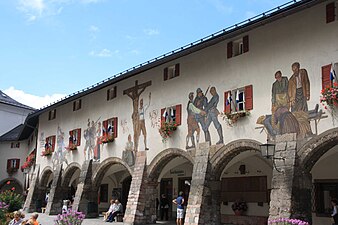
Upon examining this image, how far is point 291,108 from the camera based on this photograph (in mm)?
14109

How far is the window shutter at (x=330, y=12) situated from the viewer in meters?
13.3

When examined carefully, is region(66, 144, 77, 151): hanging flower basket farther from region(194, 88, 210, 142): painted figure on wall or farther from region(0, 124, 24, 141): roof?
region(0, 124, 24, 141): roof

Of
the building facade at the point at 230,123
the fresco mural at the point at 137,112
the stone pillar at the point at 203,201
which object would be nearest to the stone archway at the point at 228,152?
the building facade at the point at 230,123

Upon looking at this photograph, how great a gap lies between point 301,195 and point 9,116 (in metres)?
38.6

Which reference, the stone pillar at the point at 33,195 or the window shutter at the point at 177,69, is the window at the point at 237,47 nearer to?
the window shutter at the point at 177,69

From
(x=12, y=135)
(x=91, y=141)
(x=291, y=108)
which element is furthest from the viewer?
(x=12, y=135)

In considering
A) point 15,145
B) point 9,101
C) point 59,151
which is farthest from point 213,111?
point 9,101

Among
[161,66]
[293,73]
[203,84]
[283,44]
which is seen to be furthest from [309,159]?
[161,66]

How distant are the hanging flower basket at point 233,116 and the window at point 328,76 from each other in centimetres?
305

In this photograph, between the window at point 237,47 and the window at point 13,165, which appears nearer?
the window at point 237,47

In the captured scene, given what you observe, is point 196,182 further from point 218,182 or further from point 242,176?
point 242,176

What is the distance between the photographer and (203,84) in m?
17.7

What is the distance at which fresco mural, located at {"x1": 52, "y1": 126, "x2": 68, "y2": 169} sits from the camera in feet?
92.1

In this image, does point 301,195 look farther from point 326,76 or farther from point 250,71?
point 250,71
